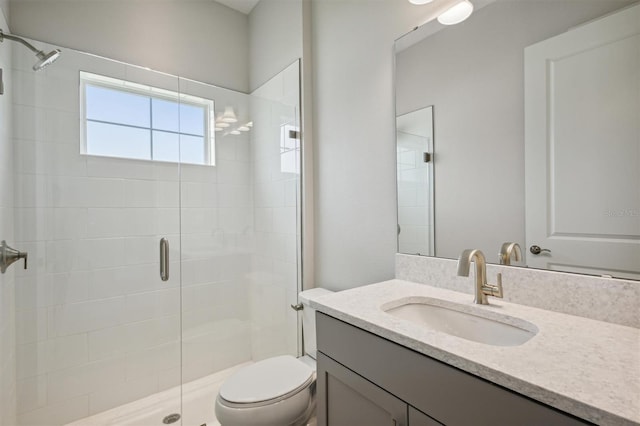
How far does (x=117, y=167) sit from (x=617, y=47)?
233cm

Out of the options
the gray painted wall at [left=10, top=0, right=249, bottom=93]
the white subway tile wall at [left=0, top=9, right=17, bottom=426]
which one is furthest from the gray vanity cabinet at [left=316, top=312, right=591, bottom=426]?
the gray painted wall at [left=10, top=0, right=249, bottom=93]

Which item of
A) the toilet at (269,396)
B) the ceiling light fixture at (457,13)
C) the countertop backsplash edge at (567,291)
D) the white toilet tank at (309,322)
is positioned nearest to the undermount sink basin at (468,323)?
the countertop backsplash edge at (567,291)

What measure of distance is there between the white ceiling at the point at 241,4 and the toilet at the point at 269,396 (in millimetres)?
2569

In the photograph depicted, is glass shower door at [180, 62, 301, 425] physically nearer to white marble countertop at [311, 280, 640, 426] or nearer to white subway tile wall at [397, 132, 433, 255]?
white subway tile wall at [397, 132, 433, 255]

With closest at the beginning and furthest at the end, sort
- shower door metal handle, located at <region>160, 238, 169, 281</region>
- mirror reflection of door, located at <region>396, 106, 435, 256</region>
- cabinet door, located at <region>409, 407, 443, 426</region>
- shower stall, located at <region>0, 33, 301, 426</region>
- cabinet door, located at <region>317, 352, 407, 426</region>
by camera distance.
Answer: cabinet door, located at <region>409, 407, 443, 426</region>, cabinet door, located at <region>317, 352, 407, 426</region>, mirror reflection of door, located at <region>396, 106, 435, 256</region>, shower stall, located at <region>0, 33, 301, 426</region>, shower door metal handle, located at <region>160, 238, 169, 281</region>

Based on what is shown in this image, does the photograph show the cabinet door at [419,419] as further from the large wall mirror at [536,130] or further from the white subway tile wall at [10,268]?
the white subway tile wall at [10,268]

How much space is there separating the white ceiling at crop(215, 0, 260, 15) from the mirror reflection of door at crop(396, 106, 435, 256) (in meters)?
1.80

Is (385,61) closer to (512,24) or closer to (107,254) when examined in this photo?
(512,24)

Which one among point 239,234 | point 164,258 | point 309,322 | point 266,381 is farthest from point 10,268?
point 309,322

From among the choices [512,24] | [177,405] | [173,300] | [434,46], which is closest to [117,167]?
[173,300]

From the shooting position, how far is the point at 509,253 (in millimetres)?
1130

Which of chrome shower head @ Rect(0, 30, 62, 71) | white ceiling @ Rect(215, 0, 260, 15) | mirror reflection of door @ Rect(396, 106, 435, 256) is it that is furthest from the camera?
white ceiling @ Rect(215, 0, 260, 15)

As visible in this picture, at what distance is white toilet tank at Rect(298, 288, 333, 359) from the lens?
1.82 metres

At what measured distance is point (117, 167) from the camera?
1.93 meters
